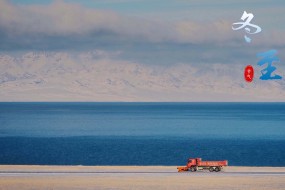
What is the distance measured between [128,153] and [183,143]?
33368 millimetres

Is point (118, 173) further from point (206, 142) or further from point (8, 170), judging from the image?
point (206, 142)

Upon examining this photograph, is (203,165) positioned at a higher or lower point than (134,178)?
higher

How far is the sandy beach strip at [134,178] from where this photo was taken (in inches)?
2352

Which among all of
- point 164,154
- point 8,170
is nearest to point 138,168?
point 8,170

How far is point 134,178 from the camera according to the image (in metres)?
64.8

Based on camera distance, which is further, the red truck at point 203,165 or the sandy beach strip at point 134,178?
the red truck at point 203,165

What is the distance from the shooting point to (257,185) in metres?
60.3

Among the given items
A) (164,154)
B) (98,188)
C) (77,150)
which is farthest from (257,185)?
(77,150)

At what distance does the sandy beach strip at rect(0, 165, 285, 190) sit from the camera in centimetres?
5975

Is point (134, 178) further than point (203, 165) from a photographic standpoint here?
No

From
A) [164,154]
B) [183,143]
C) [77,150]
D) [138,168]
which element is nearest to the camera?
[138,168]

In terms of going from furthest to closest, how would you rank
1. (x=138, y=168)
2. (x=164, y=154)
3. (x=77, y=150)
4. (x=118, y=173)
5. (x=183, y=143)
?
(x=183, y=143)
(x=77, y=150)
(x=164, y=154)
(x=138, y=168)
(x=118, y=173)

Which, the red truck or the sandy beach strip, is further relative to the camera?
the red truck

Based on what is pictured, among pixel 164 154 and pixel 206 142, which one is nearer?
pixel 164 154
